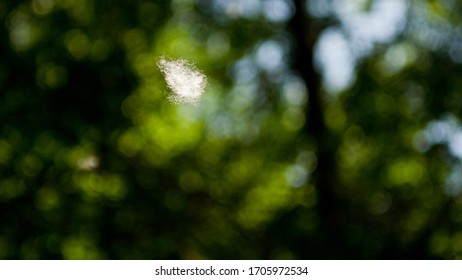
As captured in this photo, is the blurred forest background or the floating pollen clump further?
the blurred forest background

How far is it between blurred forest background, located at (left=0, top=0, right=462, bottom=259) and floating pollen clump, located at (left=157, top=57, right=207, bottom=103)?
0.34 m

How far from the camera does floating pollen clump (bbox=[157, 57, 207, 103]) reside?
457cm

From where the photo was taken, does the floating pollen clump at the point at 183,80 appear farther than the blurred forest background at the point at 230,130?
No

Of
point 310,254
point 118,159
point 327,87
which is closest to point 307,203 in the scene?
point 310,254

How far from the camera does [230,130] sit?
6301mm

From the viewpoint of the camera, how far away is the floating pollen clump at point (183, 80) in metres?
4.57

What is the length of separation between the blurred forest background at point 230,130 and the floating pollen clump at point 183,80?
0.34m

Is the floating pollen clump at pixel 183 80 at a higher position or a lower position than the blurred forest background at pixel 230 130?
higher

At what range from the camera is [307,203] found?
629 centimetres

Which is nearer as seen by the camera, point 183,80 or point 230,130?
point 183,80

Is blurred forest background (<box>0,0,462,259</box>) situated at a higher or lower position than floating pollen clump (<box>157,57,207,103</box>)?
lower

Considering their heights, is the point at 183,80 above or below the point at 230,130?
above

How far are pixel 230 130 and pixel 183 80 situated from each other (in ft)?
5.87
